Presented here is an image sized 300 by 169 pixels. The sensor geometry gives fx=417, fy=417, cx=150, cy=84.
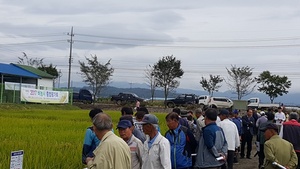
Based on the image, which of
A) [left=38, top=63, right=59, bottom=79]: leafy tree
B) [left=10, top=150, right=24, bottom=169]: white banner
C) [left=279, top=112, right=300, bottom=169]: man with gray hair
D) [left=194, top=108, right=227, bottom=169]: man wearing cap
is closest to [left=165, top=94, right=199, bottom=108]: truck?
[left=38, top=63, right=59, bottom=79]: leafy tree

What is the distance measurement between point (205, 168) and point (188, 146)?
17.8 inches

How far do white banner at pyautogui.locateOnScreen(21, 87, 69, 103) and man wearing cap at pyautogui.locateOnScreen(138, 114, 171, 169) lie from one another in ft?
101

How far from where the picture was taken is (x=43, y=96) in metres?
36.9

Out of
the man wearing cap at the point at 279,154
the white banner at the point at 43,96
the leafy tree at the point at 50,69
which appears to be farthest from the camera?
the leafy tree at the point at 50,69

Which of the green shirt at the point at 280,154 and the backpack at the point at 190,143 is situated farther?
the backpack at the point at 190,143

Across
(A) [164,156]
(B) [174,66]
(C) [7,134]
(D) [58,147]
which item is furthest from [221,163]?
(B) [174,66]

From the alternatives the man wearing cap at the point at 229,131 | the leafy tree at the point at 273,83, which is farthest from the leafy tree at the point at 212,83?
the man wearing cap at the point at 229,131

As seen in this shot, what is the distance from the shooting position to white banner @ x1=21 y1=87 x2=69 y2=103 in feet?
114

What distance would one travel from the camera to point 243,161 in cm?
1392

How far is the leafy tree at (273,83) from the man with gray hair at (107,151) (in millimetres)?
53844

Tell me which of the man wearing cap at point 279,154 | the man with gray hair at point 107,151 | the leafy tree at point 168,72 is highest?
the leafy tree at point 168,72

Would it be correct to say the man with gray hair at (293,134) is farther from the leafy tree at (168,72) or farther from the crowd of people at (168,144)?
the leafy tree at (168,72)

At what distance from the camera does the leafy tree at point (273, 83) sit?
56156 millimetres

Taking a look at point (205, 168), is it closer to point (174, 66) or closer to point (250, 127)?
point (250, 127)
